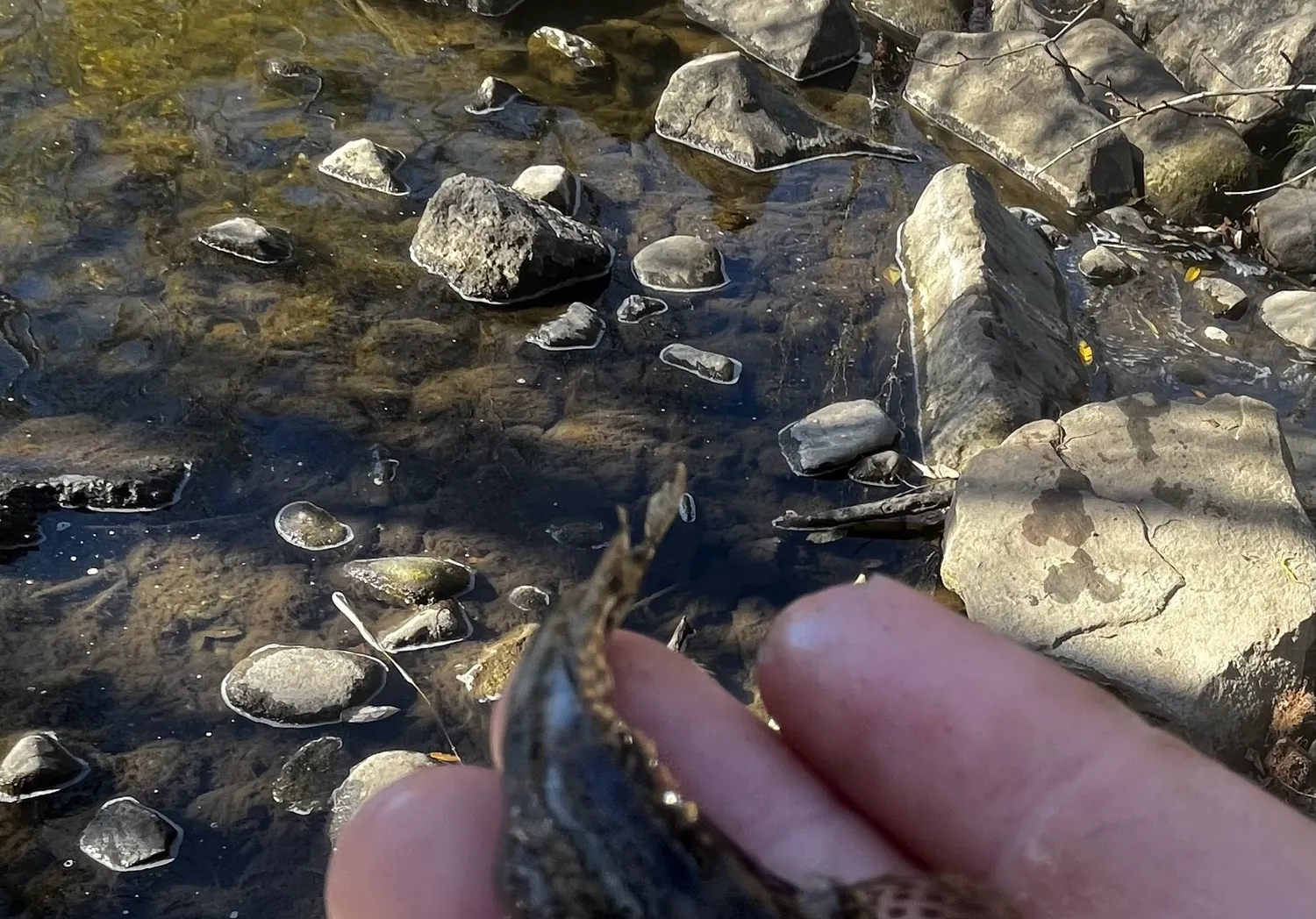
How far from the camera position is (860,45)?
33.4 feet

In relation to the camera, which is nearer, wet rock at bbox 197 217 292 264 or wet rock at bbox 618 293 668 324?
wet rock at bbox 618 293 668 324

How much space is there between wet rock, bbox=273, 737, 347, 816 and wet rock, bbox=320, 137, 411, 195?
4316mm

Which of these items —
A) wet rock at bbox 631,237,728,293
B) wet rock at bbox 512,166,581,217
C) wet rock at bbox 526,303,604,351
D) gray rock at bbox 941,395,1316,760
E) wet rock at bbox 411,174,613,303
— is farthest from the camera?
wet rock at bbox 512,166,581,217

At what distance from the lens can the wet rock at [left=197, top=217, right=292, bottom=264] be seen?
6.59 metres

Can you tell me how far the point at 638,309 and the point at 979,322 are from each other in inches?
76.0

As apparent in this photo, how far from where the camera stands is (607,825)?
2.05 m

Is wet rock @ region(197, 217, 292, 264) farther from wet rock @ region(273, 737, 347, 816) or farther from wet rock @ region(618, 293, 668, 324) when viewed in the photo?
wet rock @ region(273, 737, 347, 816)

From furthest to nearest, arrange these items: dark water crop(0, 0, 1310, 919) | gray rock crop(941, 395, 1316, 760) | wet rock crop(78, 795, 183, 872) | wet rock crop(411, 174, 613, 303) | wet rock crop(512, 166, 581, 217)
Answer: wet rock crop(512, 166, 581, 217)
wet rock crop(411, 174, 613, 303)
dark water crop(0, 0, 1310, 919)
gray rock crop(941, 395, 1316, 760)
wet rock crop(78, 795, 183, 872)

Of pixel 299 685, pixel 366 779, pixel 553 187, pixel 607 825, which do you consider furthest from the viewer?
pixel 553 187

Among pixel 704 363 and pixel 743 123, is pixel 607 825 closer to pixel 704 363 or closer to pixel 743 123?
pixel 704 363

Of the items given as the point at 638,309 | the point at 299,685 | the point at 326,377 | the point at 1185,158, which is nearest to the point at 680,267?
the point at 638,309

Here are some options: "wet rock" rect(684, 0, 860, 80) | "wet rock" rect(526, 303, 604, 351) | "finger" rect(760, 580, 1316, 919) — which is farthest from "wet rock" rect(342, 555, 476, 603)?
"wet rock" rect(684, 0, 860, 80)

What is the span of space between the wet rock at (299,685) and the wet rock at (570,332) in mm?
2347

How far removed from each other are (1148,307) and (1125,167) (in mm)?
1615
